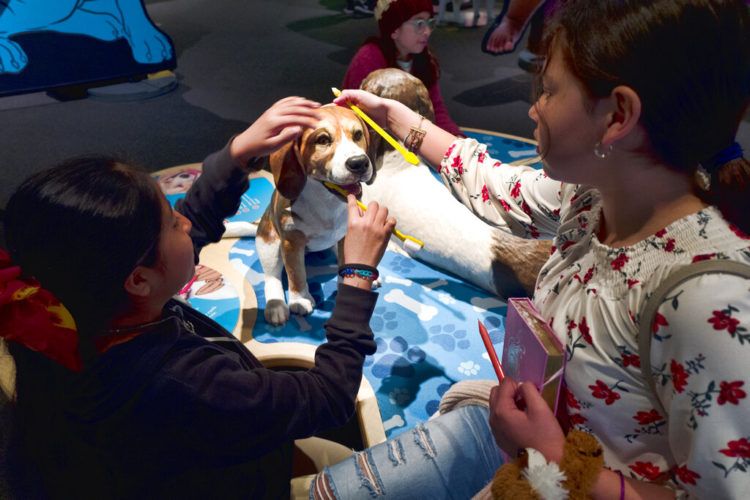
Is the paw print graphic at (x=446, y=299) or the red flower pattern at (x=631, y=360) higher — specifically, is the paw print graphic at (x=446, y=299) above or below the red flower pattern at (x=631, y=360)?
below

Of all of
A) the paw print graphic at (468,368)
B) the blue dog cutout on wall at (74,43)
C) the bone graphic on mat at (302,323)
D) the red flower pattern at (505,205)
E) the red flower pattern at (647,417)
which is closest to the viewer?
the red flower pattern at (647,417)

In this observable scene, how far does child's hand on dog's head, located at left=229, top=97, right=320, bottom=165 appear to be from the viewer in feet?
3.31

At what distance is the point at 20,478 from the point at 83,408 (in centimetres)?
9

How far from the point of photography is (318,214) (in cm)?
134

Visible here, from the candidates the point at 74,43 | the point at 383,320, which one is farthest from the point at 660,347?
the point at 74,43

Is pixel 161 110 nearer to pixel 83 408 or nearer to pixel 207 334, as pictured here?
pixel 207 334

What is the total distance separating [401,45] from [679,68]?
160 cm

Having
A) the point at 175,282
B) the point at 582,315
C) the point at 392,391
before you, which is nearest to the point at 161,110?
the point at 392,391

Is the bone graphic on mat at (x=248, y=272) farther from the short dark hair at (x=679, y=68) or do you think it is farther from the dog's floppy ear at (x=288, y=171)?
the short dark hair at (x=679, y=68)

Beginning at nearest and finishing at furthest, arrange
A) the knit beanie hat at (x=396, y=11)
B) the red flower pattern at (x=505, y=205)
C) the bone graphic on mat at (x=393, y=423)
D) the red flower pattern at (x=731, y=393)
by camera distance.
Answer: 1. the red flower pattern at (x=731, y=393)
2. the red flower pattern at (x=505, y=205)
3. the bone graphic on mat at (x=393, y=423)
4. the knit beanie hat at (x=396, y=11)

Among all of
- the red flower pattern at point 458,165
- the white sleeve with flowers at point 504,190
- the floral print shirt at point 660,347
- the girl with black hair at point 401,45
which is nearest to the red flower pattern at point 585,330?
the floral print shirt at point 660,347

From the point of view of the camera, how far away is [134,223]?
644 mm

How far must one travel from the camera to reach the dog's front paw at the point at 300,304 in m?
1.45

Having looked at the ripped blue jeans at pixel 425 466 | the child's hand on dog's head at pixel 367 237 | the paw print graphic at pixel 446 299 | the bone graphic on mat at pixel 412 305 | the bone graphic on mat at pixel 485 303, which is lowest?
the bone graphic on mat at pixel 412 305
